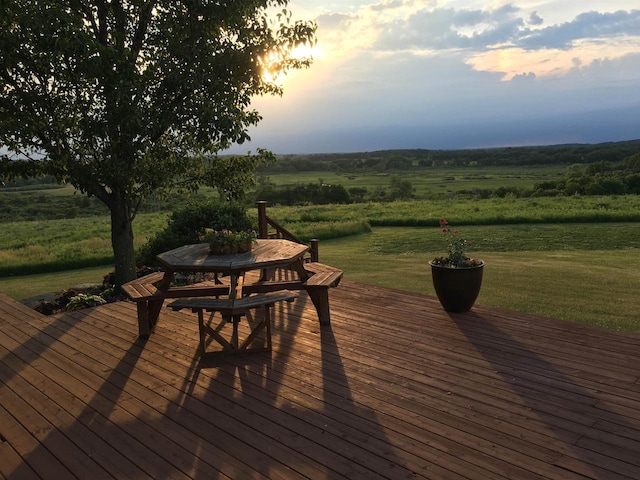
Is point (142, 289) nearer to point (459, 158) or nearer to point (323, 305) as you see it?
point (323, 305)

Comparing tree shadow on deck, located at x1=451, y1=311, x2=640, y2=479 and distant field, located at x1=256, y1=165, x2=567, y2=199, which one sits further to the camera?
distant field, located at x1=256, y1=165, x2=567, y2=199

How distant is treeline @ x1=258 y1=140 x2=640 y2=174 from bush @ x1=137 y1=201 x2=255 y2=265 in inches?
3017

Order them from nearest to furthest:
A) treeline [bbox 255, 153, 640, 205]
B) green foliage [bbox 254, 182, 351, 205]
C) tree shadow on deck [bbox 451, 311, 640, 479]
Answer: tree shadow on deck [bbox 451, 311, 640, 479], treeline [bbox 255, 153, 640, 205], green foliage [bbox 254, 182, 351, 205]

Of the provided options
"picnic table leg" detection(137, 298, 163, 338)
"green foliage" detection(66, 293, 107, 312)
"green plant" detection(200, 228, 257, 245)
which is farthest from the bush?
"green plant" detection(200, 228, 257, 245)

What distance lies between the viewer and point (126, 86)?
263 inches

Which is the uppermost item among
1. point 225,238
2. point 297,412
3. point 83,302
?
point 225,238

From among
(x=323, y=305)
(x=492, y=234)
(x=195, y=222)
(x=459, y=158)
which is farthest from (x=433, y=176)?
(x=323, y=305)

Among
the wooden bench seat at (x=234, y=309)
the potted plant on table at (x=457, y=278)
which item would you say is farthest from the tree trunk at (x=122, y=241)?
the potted plant on table at (x=457, y=278)

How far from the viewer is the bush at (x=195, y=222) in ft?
34.4

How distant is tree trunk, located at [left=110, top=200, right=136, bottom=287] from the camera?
27.4ft

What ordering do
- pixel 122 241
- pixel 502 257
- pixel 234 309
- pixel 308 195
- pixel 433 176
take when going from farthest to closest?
1. pixel 433 176
2. pixel 308 195
3. pixel 502 257
4. pixel 122 241
5. pixel 234 309

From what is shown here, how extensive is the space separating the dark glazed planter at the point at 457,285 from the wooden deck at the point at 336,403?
0.19 meters

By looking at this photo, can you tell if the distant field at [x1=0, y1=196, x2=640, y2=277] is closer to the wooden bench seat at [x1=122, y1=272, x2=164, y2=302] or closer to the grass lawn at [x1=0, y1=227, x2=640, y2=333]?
the grass lawn at [x1=0, y1=227, x2=640, y2=333]

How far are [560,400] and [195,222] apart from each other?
27.7 feet
